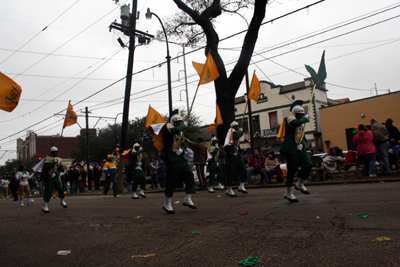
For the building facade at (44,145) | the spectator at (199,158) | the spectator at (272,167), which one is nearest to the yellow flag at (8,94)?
the spectator at (199,158)

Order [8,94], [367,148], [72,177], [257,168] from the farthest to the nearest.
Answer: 1. [72,177]
2. [257,168]
3. [367,148]
4. [8,94]

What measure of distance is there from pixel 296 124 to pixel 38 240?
4938 mm

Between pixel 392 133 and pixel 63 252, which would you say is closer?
pixel 63 252


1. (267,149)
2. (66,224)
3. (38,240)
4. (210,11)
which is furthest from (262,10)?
(267,149)

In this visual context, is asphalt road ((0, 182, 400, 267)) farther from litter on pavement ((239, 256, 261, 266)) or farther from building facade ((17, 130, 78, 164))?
building facade ((17, 130, 78, 164))

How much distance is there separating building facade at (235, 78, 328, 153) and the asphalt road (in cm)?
2992

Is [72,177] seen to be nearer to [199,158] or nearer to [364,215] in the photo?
[199,158]

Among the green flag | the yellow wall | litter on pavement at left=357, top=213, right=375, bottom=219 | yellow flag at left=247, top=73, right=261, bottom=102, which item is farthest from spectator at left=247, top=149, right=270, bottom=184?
the yellow wall

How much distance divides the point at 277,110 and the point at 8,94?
3344cm

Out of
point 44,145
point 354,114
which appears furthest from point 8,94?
point 44,145

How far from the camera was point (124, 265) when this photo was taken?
11.8 feet

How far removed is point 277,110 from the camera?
39062mm

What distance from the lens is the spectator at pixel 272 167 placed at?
1380cm

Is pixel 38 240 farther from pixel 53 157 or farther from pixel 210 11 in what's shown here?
pixel 210 11
